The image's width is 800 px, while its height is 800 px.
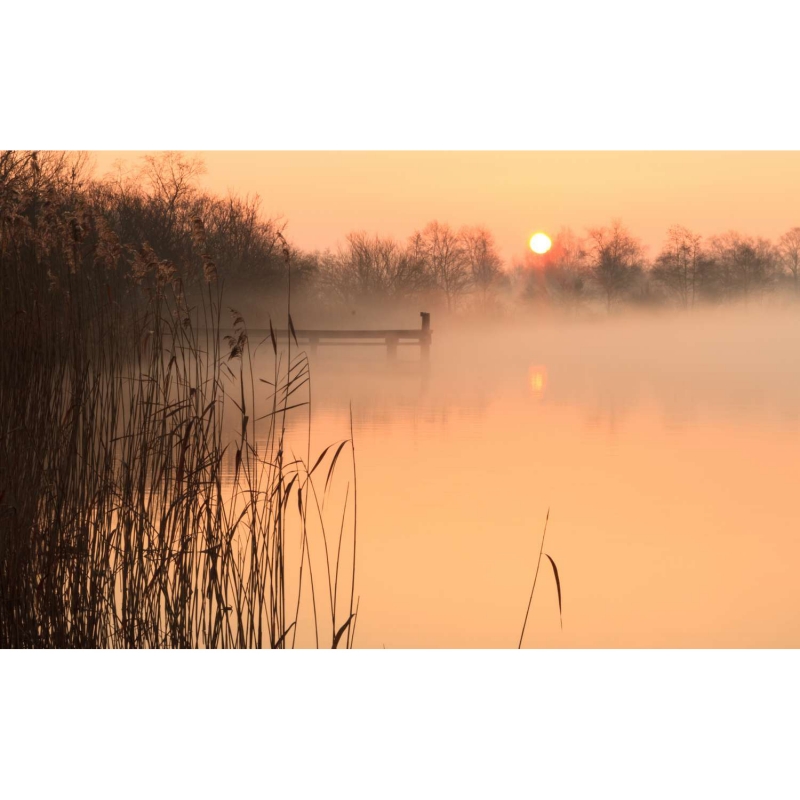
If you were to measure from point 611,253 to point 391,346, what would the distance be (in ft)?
3.65

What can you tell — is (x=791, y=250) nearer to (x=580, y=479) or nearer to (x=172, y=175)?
(x=580, y=479)

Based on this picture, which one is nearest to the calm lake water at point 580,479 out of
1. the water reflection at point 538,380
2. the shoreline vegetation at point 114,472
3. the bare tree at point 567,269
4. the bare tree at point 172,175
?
the water reflection at point 538,380

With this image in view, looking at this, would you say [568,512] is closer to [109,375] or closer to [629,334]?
[629,334]

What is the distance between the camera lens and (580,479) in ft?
14.8

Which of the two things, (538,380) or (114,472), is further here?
(538,380)

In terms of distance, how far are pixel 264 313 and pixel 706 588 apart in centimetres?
187

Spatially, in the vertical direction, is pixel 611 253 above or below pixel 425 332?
above

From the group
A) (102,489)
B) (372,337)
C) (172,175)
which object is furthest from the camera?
(372,337)

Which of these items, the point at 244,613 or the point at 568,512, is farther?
the point at 568,512

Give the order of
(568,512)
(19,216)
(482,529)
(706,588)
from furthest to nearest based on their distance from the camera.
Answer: (568,512), (482,529), (706,588), (19,216)

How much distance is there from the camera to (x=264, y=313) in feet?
11.7

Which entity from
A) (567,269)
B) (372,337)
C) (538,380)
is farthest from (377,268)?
(538,380)

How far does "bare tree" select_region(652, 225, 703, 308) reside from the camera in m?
4.44

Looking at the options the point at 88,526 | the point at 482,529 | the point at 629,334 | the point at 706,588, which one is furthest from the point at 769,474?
the point at 88,526
